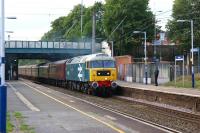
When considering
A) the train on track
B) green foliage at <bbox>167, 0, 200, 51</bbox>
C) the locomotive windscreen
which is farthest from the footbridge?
the locomotive windscreen

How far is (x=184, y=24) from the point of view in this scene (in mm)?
82562

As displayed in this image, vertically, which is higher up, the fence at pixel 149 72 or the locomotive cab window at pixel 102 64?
the locomotive cab window at pixel 102 64

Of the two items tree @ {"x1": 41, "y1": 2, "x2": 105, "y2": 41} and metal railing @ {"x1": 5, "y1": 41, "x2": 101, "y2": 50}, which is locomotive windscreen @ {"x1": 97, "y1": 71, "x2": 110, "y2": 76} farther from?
tree @ {"x1": 41, "y1": 2, "x2": 105, "y2": 41}

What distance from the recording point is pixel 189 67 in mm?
61625

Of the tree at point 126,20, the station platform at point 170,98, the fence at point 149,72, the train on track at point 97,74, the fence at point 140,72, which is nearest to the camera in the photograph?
the station platform at point 170,98

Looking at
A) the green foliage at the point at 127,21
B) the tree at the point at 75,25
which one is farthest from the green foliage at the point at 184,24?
the tree at the point at 75,25

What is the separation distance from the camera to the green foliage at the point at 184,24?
78.9 meters

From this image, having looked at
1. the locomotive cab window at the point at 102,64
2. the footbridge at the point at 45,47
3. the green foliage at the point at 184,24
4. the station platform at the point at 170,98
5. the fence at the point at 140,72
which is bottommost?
the station platform at the point at 170,98

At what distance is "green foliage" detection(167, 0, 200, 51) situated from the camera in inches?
3105

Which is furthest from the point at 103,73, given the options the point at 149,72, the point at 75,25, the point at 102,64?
the point at 75,25

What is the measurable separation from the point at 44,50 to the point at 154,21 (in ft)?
62.6

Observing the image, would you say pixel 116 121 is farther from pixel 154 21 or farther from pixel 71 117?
pixel 154 21

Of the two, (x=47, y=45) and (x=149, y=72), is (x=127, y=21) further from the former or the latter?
(x=149, y=72)

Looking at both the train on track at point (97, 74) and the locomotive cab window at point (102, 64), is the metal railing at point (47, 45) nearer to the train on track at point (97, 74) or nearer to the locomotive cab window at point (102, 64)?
the train on track at point (97, 74)
